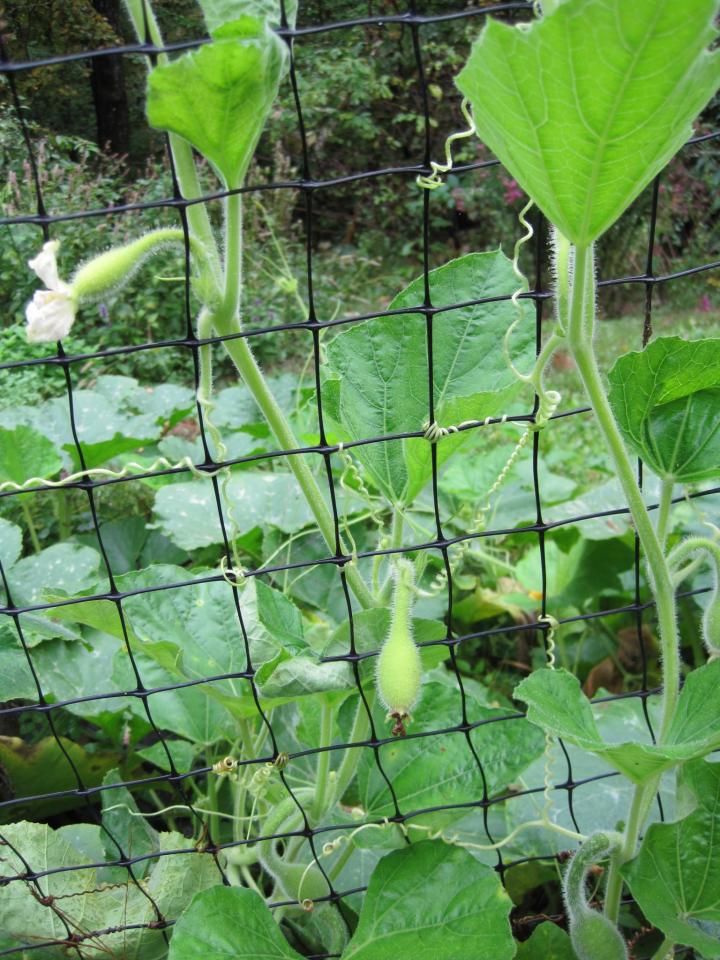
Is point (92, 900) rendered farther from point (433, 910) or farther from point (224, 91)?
point (224, 91)

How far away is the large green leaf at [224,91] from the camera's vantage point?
2.01 feet

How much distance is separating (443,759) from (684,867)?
0.85ft

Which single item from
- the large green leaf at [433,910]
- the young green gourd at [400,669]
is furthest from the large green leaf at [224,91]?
the large green leaf at [433,910]

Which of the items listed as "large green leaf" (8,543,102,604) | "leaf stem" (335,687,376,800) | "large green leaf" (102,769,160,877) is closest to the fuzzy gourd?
"leaf stem" (335,687,376,800)

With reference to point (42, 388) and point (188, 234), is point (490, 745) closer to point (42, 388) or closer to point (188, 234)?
point (188, 234)

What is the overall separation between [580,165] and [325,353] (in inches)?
13.3

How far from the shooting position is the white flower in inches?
25.3

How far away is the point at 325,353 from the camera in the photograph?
92 centimetres

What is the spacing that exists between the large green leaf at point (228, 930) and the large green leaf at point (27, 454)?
0.72 m

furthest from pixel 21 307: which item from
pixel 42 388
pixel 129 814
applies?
pixel 129 814

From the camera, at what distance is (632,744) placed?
2.38 feet

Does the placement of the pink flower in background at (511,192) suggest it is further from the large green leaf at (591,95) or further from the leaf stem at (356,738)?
the large green leaf at (591,95)

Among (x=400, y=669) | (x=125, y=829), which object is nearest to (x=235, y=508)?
(x=125, y=829)

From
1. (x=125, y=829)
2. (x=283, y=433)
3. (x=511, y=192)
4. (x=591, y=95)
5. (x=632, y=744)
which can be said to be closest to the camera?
(x=591, y=95)
